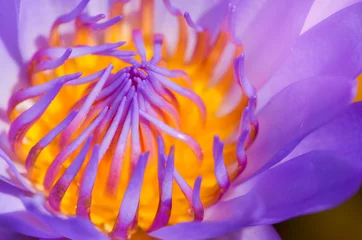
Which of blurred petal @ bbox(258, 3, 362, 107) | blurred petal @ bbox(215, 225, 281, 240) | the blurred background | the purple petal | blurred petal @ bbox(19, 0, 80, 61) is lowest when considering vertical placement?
the blurred background

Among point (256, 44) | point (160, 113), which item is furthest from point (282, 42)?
point (160, 113)

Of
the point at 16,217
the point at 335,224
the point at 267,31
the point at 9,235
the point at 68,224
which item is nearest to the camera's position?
the point at 68,224

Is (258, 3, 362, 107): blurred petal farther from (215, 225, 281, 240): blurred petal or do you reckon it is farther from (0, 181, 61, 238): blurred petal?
(0, 181, 61, 238): blurred petal

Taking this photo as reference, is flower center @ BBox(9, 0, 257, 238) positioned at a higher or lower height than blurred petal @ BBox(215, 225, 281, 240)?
higher

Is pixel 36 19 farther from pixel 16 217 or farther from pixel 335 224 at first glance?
pixel 335 224

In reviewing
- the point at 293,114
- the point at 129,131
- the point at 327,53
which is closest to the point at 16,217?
the point at 129,131

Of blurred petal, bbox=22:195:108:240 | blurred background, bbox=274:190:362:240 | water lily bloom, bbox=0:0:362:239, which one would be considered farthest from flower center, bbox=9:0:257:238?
blurred background, bbox=274:190:362:240

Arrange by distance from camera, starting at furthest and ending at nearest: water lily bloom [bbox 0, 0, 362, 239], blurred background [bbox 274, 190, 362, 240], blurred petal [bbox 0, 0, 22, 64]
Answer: blurred background [bbox 274, 190, 362, 240]
blurred petal [bbox 0, 0, 22, 64]
water lily bloom [bbox 0, 0, 362, 239]
